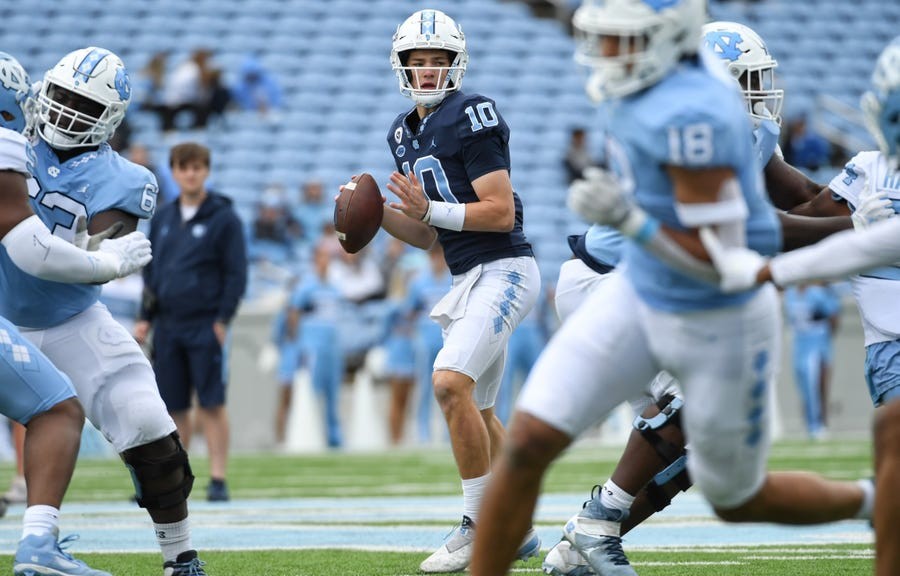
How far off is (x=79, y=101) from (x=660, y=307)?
2.02m

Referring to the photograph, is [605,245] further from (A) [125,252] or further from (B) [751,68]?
(A) [125,252]

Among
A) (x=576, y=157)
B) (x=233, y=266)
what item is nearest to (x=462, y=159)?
(x=233, y=266)

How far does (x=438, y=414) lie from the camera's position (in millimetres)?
12484

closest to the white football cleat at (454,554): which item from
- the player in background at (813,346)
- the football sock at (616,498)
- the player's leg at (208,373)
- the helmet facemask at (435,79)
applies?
the football sock at (616,498)

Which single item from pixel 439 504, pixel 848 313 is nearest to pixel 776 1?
pixel 848 313

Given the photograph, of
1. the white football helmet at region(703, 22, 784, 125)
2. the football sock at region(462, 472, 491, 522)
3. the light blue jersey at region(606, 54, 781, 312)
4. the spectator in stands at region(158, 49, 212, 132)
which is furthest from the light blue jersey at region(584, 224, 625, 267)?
the spectator in stands at region(158, 49, 212, 132)

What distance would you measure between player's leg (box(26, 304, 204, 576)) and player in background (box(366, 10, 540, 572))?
831mm

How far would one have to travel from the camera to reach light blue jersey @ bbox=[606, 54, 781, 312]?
2.86 metres

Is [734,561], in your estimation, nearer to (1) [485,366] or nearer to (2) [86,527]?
(1) [485,366]

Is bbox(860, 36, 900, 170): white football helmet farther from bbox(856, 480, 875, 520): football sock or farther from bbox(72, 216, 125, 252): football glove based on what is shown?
bbox(72, 216, 125, 252): football glove

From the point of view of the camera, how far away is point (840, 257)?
9.54 ft

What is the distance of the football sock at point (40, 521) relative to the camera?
11.8 feet

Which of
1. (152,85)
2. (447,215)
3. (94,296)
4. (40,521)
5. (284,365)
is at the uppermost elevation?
(447,215)

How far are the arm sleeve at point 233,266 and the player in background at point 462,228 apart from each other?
2756 mm
